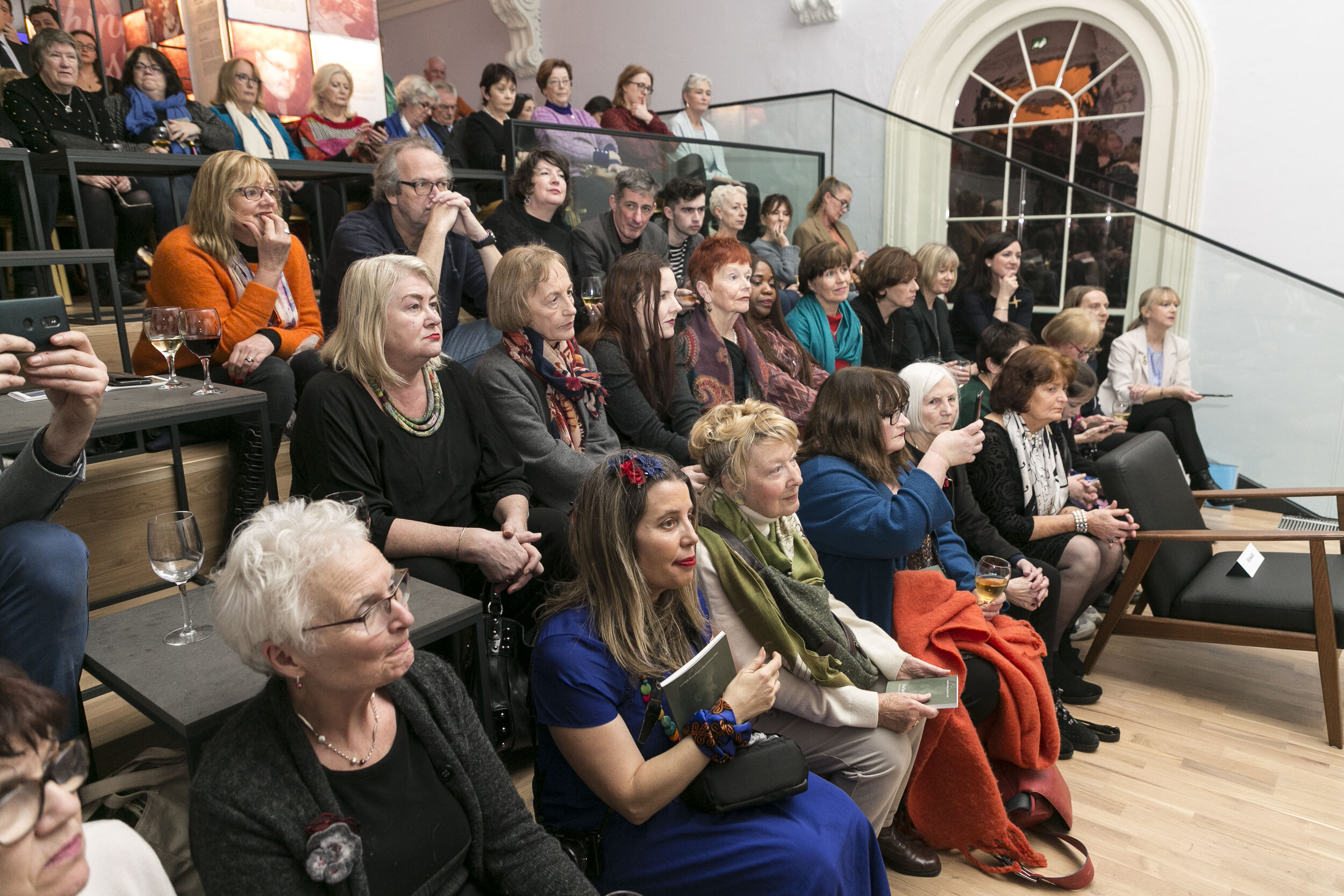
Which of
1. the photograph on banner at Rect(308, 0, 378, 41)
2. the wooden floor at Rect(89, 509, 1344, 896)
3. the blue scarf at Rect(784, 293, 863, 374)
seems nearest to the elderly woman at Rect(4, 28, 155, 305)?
the wooden floor at Rect(89, 509, 1344, 896)

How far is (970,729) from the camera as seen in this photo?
2.05m

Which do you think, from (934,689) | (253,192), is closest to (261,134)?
(253,192)

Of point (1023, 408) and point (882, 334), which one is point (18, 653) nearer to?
point (1023, 408)

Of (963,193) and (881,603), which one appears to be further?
(963,193)

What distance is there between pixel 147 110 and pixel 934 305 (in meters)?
4.35

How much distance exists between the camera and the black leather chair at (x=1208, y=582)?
2.68 m

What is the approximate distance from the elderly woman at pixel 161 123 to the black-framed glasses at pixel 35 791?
12.4ft

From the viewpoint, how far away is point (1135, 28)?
18.9 feet

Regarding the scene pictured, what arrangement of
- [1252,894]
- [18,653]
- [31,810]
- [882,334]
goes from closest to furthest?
[31,810], [18,653], [1252,894], [882,334]

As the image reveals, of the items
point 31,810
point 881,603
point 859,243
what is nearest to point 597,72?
point 859,243

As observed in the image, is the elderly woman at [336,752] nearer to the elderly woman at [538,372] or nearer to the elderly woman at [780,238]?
the elderly woman at [538,372]

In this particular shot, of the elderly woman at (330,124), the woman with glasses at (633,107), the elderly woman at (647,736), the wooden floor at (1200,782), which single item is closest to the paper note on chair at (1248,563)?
the wooden floor at (1200,782)

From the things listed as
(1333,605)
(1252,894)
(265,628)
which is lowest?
(1252,894)

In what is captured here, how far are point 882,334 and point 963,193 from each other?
2.14m
